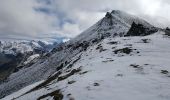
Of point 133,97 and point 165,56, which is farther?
point 165,56

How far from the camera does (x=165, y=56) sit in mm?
39500

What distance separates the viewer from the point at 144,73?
28797 millimetres

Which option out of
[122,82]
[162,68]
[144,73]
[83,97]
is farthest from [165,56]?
[83,97]

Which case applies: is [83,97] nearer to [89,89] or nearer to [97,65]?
[89,89]

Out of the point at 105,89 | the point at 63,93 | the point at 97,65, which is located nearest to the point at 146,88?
the point at 105,89

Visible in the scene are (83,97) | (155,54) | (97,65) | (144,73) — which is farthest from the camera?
(155,54)

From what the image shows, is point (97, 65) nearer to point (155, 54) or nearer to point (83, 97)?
point (155, 54)

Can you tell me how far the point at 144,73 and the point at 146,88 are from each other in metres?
6.03

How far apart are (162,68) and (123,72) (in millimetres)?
5037

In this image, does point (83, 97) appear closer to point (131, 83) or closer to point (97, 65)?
point (131, 83)

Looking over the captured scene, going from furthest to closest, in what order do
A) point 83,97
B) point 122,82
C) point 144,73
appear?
1. point 144,73
2. point 122,82
3. point 83,97

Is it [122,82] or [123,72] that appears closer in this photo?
[122,82]

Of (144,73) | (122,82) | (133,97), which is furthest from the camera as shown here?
(144,73)

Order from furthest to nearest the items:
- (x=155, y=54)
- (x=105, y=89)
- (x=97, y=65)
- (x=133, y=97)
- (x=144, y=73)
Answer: (x=155, y=54) < (x=97, y=65) < (x=144, y=73) < (x=105, y=89) < (x=133, y=97)
